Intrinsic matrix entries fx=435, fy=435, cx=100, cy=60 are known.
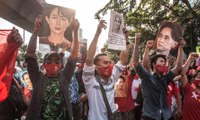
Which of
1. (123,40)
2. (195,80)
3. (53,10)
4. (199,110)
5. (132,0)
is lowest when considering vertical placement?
(199,110)

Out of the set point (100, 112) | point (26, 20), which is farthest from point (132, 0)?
point (100, 112)

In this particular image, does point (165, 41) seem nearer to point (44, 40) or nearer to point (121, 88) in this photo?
point (44, 40)

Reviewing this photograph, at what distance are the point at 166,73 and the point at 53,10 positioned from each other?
1.85 metres

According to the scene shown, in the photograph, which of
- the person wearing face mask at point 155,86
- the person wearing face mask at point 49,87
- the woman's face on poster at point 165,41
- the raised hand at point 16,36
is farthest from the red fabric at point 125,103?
the raised hand at point 16,36

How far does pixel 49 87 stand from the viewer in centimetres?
475

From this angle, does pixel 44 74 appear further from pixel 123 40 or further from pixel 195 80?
pixel 195 80

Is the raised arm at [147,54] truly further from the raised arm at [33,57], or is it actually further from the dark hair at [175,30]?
the raised arm at [33,57]

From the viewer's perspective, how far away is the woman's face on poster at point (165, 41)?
651 cm

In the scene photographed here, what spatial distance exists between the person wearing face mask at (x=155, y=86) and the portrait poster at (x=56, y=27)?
0.96 meters

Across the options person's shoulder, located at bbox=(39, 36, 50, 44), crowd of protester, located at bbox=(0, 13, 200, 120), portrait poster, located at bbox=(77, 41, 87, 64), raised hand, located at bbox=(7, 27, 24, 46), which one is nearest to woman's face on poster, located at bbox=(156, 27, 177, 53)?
crowd of protester, located at bbox=(0, 13, 200, 120)

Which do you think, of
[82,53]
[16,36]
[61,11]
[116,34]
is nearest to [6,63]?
[16,36]

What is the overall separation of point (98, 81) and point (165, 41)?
6.01 ft

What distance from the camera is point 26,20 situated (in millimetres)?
22297

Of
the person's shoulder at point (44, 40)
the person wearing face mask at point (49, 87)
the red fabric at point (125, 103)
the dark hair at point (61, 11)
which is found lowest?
the red fabric at point (125, 103)
